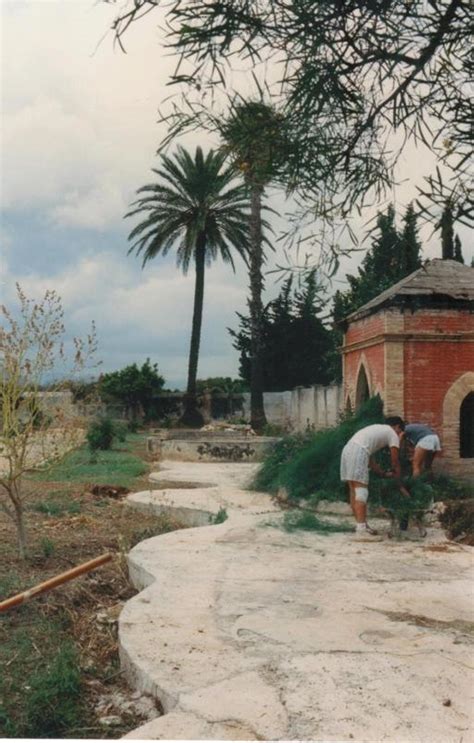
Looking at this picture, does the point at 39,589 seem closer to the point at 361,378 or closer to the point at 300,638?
the point at 300,638

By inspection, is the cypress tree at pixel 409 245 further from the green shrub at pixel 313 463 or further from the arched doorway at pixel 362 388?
the arched doorway at pixel 362 388

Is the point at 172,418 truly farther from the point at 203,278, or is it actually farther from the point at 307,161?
the point at 307,161

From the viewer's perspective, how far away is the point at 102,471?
55.2ft

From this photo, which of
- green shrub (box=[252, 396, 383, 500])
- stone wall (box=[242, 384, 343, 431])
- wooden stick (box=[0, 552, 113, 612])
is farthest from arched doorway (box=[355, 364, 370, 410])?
wooden stick (box=[0, 552, 113, 612])

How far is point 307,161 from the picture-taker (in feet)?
19.3

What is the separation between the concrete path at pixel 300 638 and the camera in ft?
13.2

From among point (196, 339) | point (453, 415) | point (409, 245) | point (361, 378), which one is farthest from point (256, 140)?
point (196, 339)

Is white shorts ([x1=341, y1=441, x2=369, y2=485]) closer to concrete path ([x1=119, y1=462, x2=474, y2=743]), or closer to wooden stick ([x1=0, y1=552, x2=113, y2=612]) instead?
concrete path ([x1=119, y1=462, x2=474, y2=743])

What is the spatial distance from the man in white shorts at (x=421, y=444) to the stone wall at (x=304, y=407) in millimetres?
7277

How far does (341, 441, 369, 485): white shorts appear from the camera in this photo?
973cm

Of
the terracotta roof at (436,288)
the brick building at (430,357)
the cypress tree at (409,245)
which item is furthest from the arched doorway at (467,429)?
the cypress tree at (409,245)

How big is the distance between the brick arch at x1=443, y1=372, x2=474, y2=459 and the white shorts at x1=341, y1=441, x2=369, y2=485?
435 cm

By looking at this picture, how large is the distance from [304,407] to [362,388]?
527 inches

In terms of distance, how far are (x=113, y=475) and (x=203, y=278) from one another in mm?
13338
